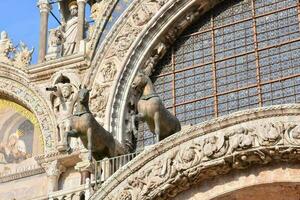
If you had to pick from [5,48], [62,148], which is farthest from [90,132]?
[5,48]

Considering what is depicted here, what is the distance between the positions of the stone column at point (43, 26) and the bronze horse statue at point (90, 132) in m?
2.99

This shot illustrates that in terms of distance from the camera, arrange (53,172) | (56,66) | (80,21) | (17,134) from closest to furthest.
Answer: (53,172) → (56,66) → (17,134) → (80,21)

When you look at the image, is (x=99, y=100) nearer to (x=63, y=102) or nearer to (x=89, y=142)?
(x=63, y=102)

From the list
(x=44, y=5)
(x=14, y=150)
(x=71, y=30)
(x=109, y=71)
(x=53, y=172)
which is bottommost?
(x=53, y=172)

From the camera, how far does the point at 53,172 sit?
16.3 metres

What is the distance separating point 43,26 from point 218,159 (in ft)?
20.7

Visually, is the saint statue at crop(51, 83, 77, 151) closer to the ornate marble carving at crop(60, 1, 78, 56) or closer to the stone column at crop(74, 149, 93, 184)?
the stone column at crop(74, 149, 93, 184)

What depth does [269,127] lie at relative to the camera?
1345 cm

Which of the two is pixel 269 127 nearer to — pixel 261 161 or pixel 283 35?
pixel 261 161

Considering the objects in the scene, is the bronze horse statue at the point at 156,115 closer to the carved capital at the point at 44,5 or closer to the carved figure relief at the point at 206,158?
the carved figure relief at the point at 206,158

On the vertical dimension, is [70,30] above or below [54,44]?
above

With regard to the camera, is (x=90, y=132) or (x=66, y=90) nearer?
(x=90, y=132)

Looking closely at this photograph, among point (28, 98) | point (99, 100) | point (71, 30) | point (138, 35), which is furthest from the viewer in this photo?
point (71, 30)

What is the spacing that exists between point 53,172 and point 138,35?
2919 mm
